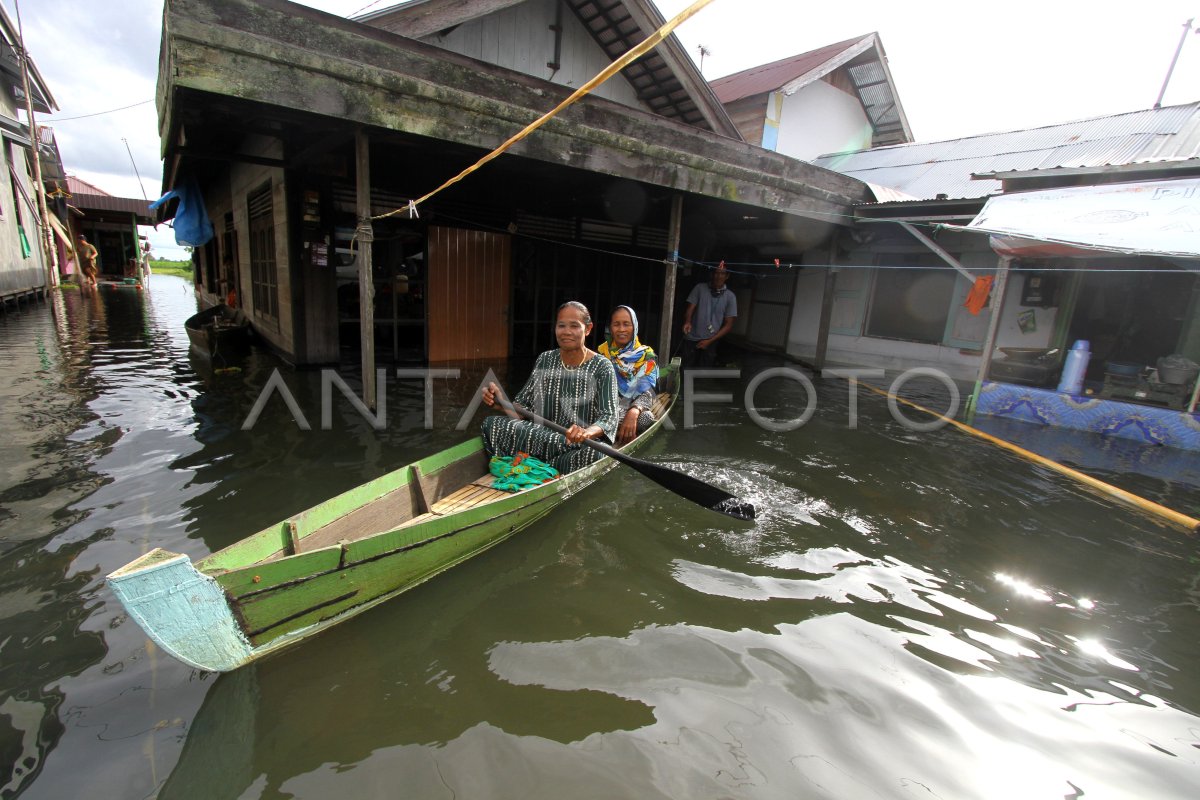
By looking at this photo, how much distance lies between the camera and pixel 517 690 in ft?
8.96

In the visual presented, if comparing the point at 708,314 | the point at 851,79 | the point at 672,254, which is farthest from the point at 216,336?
the point at 851,79

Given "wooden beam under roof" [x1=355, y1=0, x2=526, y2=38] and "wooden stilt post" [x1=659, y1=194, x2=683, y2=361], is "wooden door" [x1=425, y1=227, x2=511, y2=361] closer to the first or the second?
"wooden beam under roof" [x1=355, y1=0, x2=526, y2=38]

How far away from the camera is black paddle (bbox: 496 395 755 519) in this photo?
12.9ft

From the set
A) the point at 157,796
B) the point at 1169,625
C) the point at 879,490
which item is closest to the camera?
the point at 157,796

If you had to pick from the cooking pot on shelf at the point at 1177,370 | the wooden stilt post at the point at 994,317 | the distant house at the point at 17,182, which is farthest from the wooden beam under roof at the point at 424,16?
the distant house at the point at 17,182

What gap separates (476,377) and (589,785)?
25.6 ft

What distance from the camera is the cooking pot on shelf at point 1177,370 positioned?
285 inches

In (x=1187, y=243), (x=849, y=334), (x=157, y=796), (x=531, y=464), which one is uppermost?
(x=1187, y=243)

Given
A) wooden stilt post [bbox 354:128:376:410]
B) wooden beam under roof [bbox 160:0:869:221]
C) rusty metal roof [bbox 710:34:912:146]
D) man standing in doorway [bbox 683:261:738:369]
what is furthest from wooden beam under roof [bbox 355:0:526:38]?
rusty metal roof [bbox 710:34:912:146]

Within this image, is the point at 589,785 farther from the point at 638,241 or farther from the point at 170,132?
the point at 638,241

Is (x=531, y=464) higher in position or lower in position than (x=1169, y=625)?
higher

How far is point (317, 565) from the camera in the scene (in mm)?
2676

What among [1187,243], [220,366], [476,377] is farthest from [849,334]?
[220,366]

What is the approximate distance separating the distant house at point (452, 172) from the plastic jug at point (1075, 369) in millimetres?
4093
